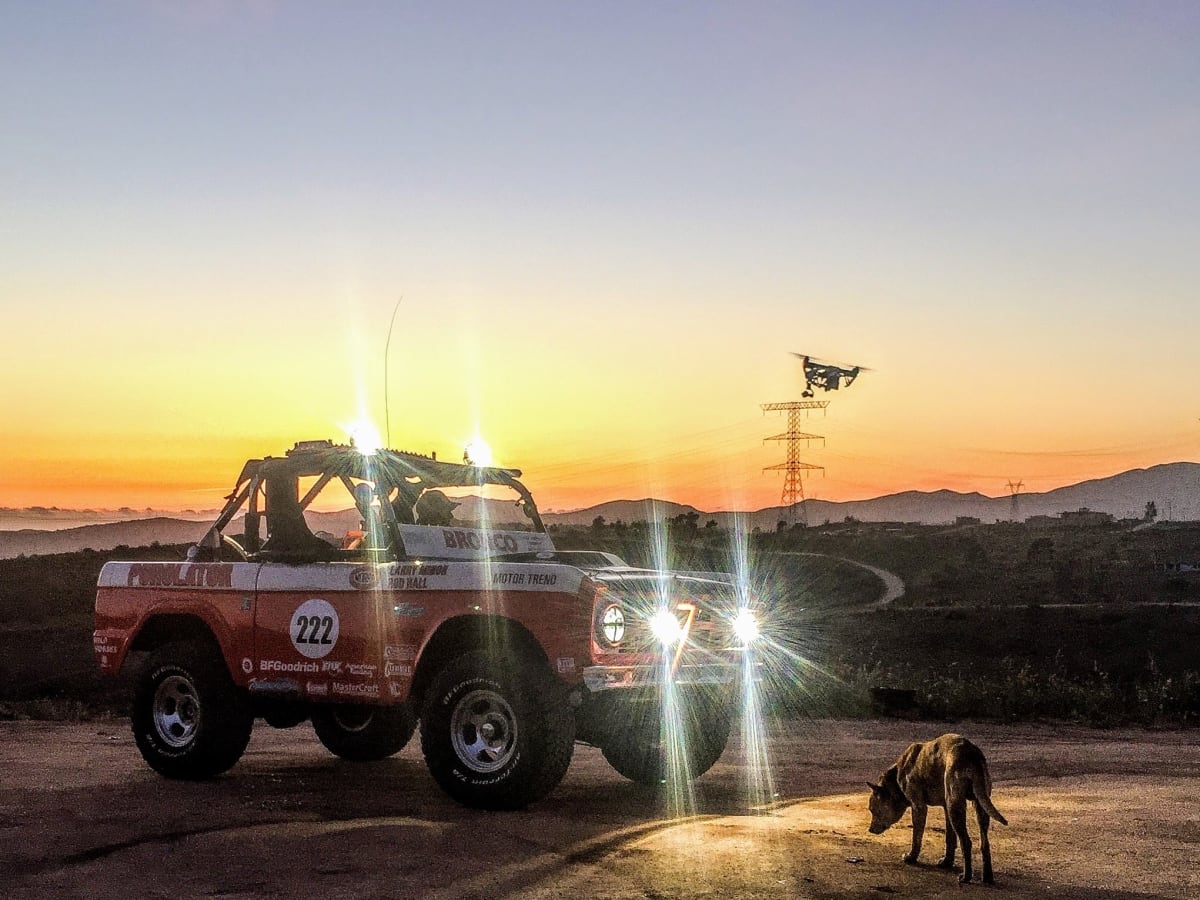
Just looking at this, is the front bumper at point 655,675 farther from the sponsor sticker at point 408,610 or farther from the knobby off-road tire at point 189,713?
the knobby off-road tire at point 189,713

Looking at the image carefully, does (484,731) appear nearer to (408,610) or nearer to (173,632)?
(408,610)

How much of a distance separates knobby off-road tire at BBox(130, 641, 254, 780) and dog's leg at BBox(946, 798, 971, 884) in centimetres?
641

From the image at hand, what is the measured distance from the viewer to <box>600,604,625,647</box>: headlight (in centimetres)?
950

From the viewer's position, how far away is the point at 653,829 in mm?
9047

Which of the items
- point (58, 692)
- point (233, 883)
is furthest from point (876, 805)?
point (58, 692)

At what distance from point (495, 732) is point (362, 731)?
3.80 m

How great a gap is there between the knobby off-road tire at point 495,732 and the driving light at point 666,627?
34.6 inches

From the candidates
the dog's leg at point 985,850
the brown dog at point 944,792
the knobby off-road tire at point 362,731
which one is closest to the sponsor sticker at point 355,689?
the knobby off-road tire at point 362,731

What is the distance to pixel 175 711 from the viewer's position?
11898 mm

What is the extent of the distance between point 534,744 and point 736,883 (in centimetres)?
232

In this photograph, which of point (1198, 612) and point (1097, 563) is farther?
point (1097, 563)

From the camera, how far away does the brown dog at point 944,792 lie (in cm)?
748

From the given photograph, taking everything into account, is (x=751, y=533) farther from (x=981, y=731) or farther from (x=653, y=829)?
(x=653, y=829)

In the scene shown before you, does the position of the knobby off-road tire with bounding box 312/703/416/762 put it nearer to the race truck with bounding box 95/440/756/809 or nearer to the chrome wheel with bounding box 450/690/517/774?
the race truck with bounding box 95/440/756/809
